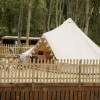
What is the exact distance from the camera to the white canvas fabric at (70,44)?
1198cm

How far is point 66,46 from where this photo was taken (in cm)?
1245

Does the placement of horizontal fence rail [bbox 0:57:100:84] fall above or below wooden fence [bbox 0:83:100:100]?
above

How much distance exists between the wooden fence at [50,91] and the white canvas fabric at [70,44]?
9.21ft

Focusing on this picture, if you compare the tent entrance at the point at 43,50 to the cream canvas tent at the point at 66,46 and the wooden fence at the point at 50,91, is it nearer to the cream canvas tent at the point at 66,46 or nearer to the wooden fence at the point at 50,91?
the cream canvas tent at the point at 66,46

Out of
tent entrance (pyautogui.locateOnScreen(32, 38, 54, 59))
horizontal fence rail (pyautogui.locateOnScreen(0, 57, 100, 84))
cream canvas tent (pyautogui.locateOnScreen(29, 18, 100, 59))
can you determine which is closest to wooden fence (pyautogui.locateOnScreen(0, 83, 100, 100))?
horizontal fence rail (pyautogui.locateOnScreen(0, 57, 100, 84))

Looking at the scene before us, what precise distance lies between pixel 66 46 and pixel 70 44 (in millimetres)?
273

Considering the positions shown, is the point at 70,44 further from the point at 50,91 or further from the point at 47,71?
the point at 50,91

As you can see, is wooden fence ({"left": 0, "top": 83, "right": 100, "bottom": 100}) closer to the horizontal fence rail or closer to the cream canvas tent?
the horizontal fence rail

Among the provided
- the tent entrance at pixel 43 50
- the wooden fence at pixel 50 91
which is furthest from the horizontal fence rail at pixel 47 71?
the tent entrance at pixel 43 50

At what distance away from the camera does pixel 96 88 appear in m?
9.45

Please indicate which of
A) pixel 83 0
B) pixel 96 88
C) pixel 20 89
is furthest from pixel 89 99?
pixel 83 0

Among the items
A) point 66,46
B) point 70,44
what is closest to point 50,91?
point 66,46

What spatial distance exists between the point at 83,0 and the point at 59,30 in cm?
2501

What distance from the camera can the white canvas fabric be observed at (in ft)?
39.3
